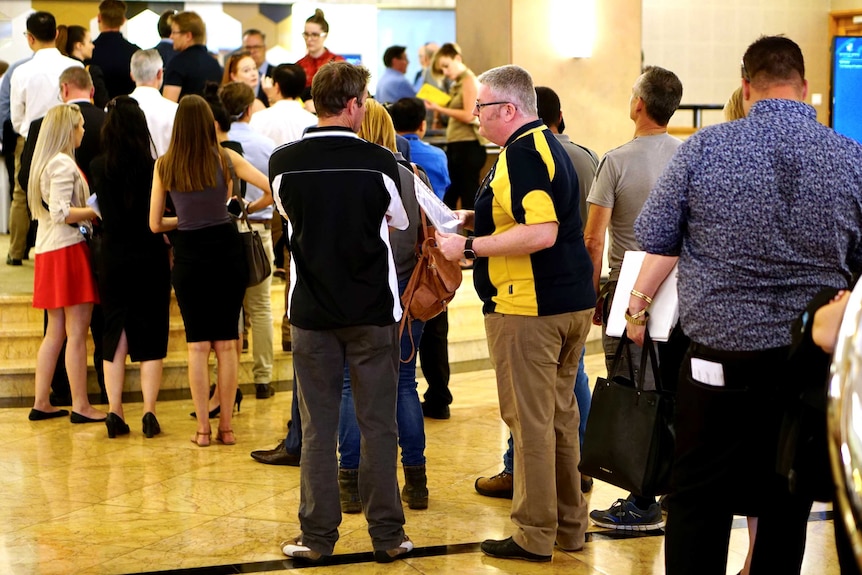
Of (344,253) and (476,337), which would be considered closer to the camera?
(344,253)

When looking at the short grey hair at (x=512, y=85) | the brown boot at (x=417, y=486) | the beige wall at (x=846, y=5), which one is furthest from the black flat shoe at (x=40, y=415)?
the beige wall at (x=846, y=5)

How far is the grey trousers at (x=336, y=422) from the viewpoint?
3424 mm

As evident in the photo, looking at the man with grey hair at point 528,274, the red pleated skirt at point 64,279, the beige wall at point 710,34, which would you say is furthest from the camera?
the beige wall at point 710,34

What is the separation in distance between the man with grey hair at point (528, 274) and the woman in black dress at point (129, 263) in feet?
7.91

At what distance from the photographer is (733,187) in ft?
7.92

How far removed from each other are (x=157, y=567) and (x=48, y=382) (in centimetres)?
255

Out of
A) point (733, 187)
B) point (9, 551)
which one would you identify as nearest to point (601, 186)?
point (733, 187)

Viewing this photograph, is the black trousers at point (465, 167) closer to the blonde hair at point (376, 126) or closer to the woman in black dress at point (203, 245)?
the woman in black dress at point (203, 245)

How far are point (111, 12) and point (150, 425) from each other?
3.64 meters

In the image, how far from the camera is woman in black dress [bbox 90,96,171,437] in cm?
521

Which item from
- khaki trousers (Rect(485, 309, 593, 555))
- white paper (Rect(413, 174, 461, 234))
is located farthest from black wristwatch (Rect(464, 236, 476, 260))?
white paper (Rect(413, 174, 461, 234))

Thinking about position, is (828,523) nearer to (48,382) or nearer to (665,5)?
(48,382)

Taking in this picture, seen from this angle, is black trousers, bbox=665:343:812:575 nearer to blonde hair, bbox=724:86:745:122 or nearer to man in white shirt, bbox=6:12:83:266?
blonde hair, bbox=724:86:745:122

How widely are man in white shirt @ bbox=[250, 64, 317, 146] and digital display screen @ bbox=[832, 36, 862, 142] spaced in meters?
4.98
